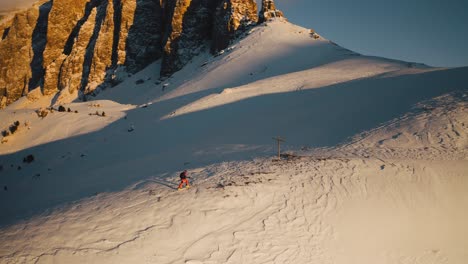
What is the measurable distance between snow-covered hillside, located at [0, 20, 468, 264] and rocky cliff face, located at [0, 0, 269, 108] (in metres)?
36.9

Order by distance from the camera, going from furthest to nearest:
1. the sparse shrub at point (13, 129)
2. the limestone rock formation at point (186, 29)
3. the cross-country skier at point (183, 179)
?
the limestone rock formation at point (186, 29) → the sparse shrub at point (13, 129) → the cross-country skier at point (183, 179)

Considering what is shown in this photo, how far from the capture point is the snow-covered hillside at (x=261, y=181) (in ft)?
25.0

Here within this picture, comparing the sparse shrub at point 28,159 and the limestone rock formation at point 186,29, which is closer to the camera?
the sparse shrub at point 28,159

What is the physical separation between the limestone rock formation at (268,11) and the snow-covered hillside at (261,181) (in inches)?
1284

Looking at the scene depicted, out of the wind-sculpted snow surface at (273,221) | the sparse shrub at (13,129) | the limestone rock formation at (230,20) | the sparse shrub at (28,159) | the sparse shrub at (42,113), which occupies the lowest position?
the wind-sculpted snow surface at (273,221)

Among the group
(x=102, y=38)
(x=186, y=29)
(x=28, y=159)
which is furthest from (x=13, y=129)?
(x=102, y=38)

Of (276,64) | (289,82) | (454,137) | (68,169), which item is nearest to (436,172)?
(454,137)

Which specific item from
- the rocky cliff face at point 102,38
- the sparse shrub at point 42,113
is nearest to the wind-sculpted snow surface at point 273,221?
the sparse shrub at point 42,113

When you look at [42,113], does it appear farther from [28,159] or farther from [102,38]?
[102,38]

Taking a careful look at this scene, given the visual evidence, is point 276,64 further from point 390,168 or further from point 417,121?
point 390,168

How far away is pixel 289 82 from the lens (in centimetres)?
2641

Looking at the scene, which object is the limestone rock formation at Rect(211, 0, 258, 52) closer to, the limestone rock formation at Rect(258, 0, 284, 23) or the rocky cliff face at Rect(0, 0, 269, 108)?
the rocky cliff face at Rect(0, 0, 269, 108)

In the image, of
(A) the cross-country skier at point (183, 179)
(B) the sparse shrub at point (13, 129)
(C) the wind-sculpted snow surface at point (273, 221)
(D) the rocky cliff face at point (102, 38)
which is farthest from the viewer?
(D) the rocky cliff face at point (102, 38)

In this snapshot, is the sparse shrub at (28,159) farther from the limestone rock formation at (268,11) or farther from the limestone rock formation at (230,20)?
the limestone rock formation at (268,11)
